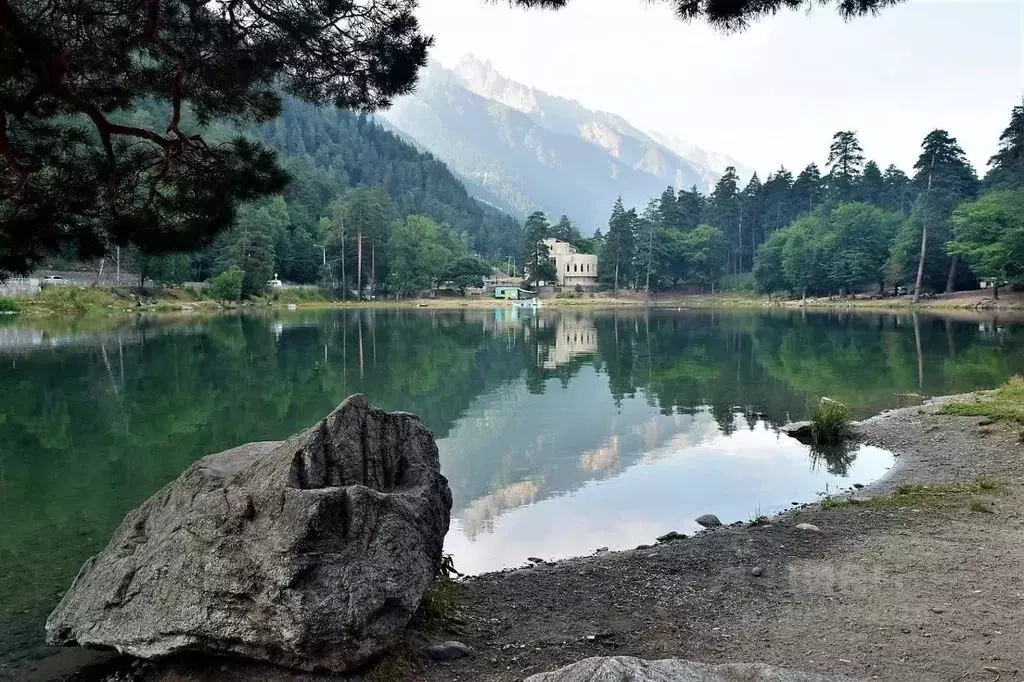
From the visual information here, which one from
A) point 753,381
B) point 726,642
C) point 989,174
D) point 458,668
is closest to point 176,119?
point 458,668

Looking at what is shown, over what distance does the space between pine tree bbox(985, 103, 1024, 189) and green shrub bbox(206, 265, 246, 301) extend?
63367 mm

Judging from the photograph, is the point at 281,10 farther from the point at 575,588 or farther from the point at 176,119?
the point at 575,588

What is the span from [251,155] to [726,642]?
580 centimetres

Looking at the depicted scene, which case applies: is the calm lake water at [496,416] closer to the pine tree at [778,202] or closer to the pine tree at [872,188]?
the pine tree at [872,188]

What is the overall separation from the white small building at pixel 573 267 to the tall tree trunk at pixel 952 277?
48.4m

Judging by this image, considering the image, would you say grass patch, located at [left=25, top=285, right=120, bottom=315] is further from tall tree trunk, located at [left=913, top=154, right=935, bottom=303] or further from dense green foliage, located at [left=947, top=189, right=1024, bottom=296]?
tall tree trunk, located at [left=913, top=154, right=935, bottom=303]

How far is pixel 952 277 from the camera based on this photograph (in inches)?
2319

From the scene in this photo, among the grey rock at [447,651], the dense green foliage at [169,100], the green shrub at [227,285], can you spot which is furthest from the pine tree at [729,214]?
the grey rock at [447,651]

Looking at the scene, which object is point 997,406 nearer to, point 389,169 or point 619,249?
point 619,249

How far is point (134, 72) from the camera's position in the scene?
A: 6.50m

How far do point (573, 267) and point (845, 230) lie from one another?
42.6m

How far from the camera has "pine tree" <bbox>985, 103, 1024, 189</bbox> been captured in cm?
5398

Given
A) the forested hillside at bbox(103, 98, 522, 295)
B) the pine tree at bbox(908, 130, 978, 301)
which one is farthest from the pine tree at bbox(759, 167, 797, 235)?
the forested hillside at bbox(103, 98, 522, 295)

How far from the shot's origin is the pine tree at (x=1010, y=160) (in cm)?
5398
